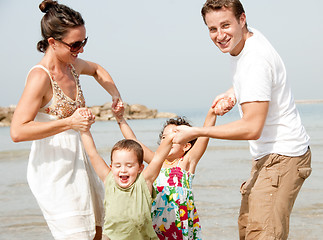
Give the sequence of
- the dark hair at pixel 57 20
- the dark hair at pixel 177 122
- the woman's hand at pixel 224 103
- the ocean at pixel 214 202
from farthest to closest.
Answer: the ocean at pixel 214 202 → the dark hair at pixel 177 122 → the woman's hand at pixel 224 103 → the dark hair at pixel 57 20

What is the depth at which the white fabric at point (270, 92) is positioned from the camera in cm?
316

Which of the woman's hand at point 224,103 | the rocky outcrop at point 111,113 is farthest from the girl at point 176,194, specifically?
the rocky outcrop at point 111,113

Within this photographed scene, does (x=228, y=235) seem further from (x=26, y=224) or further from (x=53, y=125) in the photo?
(x=53, y=125)

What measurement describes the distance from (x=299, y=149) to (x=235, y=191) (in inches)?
214

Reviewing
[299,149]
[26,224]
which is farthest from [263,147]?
[26,224]

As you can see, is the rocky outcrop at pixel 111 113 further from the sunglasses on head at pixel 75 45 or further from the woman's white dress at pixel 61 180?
the sunglasses on head at pixel 75 45

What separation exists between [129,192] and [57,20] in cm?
136

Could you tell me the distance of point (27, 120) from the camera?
11.0 feet

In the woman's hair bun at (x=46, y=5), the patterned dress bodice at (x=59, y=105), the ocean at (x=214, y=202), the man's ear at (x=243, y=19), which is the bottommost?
the ocean at (x=214, y=202)

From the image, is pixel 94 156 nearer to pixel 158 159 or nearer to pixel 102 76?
pixel 158 159

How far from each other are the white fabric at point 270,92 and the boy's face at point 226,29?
82 mm

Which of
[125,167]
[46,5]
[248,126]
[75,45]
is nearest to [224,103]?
[248,126]

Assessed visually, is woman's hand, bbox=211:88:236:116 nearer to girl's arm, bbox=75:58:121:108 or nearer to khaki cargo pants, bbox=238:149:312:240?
khaki cargo pants, bbox=238:149:312:240

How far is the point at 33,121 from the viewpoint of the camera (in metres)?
3.38
